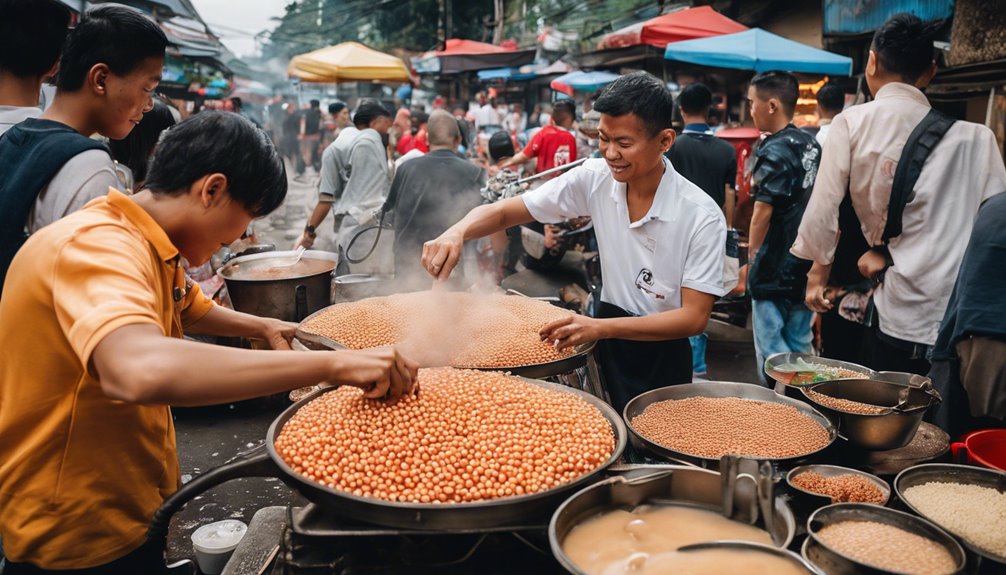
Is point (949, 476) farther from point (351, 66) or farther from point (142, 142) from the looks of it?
point (351, 66)

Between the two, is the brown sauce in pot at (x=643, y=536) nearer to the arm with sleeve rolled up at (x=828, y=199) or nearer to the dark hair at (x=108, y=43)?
the dark hair at (x=108, y=43)

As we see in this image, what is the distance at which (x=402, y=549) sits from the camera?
1602 mm

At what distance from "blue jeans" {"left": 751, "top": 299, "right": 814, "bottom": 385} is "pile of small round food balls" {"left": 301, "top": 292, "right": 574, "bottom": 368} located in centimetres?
234

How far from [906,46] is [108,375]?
12.0ft

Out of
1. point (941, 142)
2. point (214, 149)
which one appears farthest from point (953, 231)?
point (214, 149)

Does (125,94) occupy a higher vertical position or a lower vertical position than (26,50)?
lower

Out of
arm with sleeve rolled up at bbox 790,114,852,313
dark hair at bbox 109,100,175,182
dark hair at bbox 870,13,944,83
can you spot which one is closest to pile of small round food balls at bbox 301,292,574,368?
arm with sleeve rolled up at bbox 790,114,852,313

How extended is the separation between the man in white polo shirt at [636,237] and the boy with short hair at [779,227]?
82.2 inches

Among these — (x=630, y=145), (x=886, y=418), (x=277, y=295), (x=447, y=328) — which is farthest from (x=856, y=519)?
(x=277, y=295)

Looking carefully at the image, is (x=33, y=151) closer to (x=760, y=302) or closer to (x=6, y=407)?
(x=6, y=407)

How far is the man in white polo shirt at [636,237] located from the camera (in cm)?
258

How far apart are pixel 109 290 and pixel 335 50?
14.4 meters

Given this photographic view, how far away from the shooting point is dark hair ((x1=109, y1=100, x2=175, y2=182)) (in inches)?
144

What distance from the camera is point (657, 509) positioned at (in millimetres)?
1684
